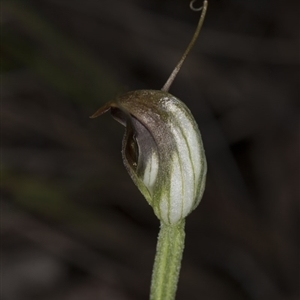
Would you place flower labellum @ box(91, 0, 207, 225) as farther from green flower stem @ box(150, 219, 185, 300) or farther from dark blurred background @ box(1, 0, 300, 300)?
dark blurred background @ box(1, 0, 300, 300)

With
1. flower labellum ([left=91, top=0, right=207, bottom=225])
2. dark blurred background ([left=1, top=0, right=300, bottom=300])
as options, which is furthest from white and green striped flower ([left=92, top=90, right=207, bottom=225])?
dark blurred background ([left=1, top=0, right=300, bottom=300])

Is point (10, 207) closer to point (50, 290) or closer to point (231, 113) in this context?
point (50, 290)

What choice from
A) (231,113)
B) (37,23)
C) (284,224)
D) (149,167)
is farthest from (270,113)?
(149,167)

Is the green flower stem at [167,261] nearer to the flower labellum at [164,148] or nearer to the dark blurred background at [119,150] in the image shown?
the flower labellum at [164,148]

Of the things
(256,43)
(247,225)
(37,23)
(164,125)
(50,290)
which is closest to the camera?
(164,125)

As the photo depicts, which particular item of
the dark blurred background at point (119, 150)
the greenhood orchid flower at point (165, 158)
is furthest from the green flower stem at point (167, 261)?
the dark blurred background at point (119, 150)

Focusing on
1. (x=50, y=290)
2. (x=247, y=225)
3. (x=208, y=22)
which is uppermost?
(x=208, y=22)
